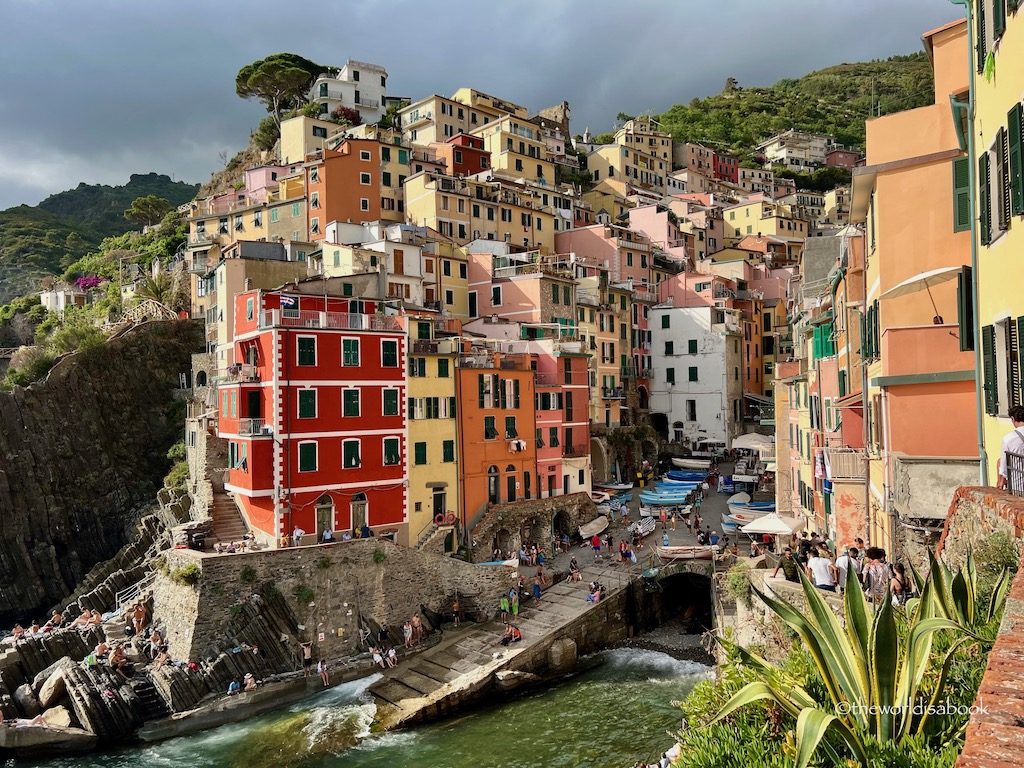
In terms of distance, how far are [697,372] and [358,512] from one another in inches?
1376

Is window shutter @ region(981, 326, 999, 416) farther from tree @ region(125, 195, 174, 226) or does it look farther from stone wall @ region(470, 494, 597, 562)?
tree @ region(125, 195, 174, 226)

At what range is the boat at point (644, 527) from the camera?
40.4 metres

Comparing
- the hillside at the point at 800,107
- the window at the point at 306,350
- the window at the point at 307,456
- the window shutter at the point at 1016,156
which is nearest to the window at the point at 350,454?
the window at the point at 307,456

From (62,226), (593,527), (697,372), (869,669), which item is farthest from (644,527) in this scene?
(62,226)

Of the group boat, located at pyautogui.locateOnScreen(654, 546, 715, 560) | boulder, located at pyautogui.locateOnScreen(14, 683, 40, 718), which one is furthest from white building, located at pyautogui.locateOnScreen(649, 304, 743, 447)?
boulder, located at pyautogui.locateOnScreen(14, 683, 40, 718)

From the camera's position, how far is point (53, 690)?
26828 mm

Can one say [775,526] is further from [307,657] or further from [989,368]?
[989,368]

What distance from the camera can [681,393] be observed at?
60.7m

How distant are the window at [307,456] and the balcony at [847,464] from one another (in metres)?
21.3

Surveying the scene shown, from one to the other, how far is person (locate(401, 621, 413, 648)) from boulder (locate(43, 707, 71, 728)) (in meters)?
12.3

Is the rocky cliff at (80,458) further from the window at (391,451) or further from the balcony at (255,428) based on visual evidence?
the window at (391,451)

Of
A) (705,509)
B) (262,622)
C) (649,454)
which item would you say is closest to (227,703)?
(262,622)

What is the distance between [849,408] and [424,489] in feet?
68.1

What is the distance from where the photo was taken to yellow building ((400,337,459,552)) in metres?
36.0
